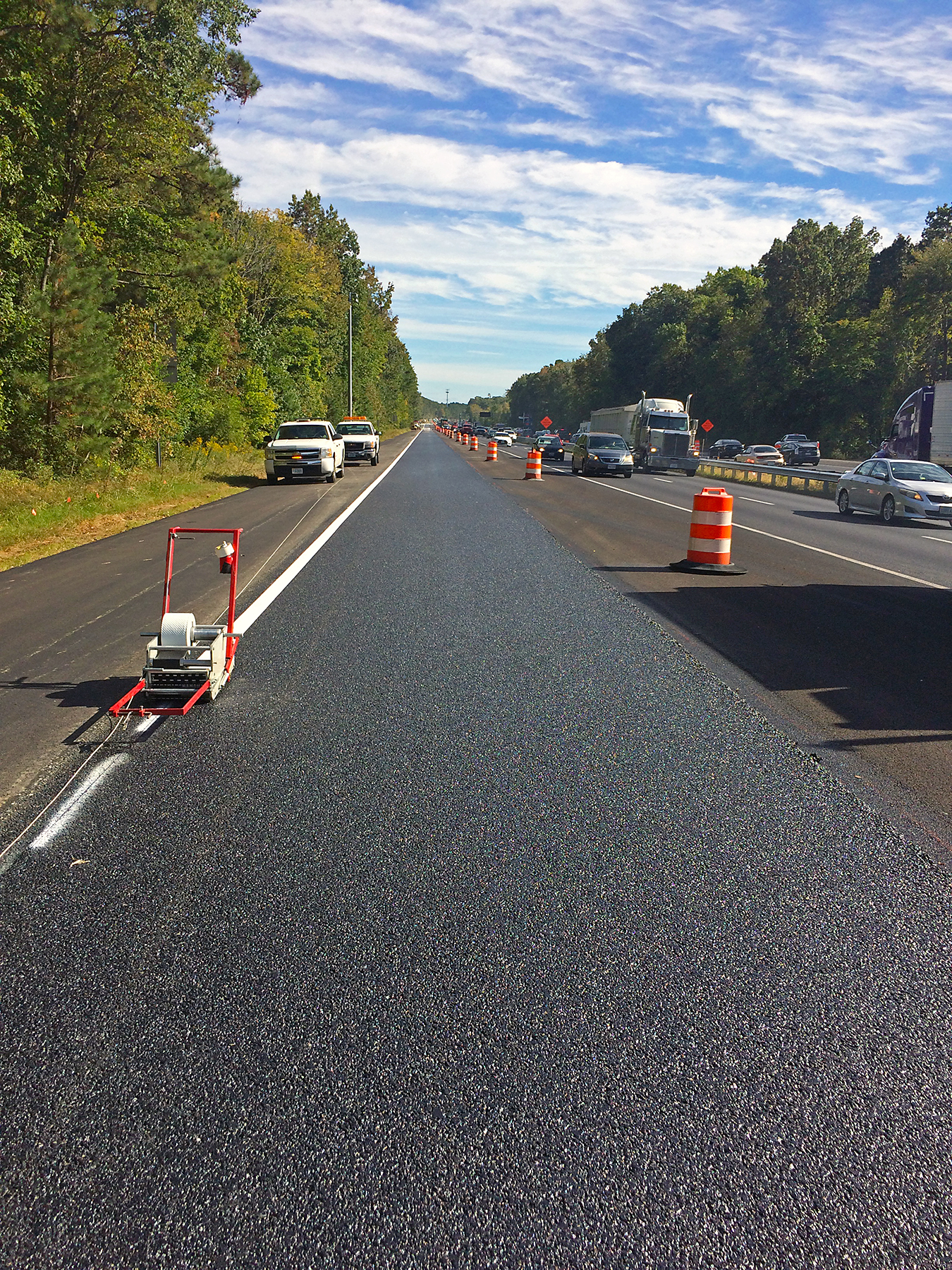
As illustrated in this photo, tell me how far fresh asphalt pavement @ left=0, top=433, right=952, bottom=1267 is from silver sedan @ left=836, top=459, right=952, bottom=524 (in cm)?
1932

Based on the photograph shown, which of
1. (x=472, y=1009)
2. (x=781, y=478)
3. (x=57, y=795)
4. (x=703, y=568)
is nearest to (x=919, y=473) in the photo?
(x=703, y=568)

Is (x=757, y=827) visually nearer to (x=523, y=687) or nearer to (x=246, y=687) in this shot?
(x=523, y=687)

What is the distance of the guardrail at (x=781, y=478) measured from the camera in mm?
35463

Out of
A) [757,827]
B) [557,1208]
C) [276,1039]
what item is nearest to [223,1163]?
[276,1039]

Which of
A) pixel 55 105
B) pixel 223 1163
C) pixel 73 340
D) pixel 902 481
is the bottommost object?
pixel 223 1163

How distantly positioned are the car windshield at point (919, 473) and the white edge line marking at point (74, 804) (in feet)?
74.2

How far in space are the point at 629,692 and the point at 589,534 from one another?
1105 centimetres

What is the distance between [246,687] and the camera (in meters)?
7.14

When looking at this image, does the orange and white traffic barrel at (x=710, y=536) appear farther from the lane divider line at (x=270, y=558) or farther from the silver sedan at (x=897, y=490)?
the silver sedan at (x=897, y=490)

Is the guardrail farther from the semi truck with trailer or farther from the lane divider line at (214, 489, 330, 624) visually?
the lane divider line at (214, 489, 330, 624)

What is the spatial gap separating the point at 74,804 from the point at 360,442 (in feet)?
132

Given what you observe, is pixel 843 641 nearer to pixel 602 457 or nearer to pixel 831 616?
pixel 831 616

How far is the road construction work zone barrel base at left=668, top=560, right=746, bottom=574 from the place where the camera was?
13.6 m

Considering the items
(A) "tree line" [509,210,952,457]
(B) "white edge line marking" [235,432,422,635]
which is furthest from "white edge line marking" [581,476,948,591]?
(A) "tree line" [509,210,952,457]
